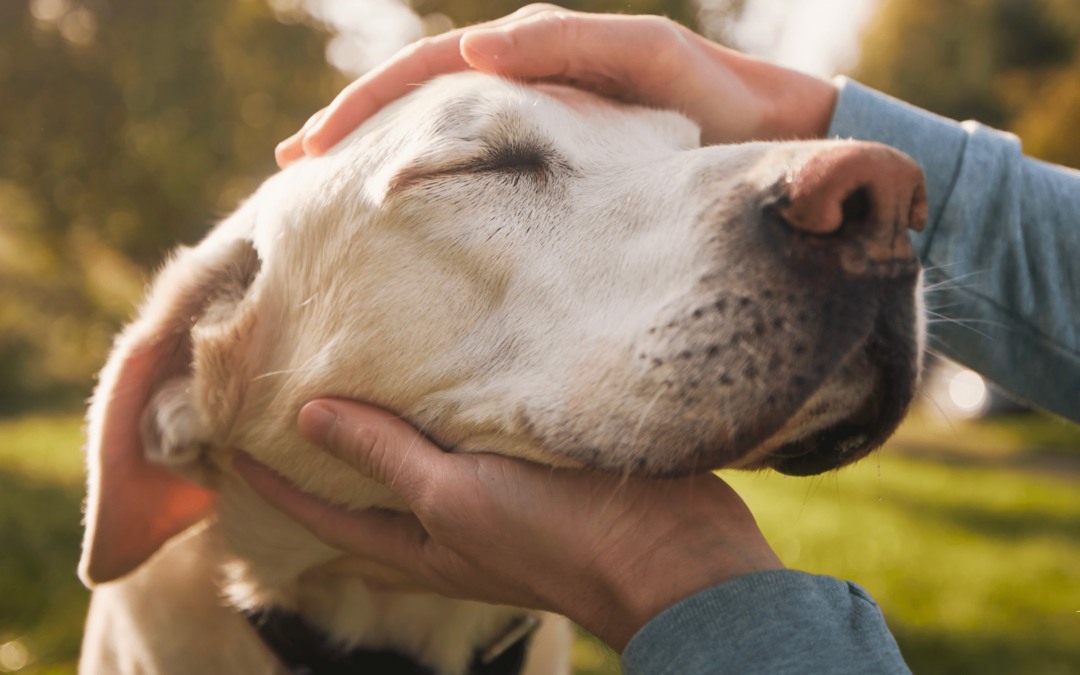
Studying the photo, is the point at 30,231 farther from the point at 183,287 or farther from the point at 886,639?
the point at 886,639

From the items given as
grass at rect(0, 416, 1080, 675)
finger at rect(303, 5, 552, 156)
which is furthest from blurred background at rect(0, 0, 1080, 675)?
finger at rect(303, 5, 552, 156)

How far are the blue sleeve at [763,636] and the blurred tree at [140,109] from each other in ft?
35.6

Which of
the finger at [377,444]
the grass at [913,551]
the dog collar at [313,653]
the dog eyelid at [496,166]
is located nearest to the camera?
the finger at [377,444]

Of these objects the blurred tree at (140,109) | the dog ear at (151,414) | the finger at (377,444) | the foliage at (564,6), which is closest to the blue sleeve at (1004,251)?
the finger at (377,444)

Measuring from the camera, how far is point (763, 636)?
1.33 m

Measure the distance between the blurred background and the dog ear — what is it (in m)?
1.34

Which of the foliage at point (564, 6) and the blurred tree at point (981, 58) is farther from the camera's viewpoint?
the blurred tree at point (981, 58)

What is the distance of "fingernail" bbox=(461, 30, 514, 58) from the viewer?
1.92 metres

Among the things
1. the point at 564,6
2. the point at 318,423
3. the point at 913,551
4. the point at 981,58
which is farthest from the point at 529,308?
the point at 981,58

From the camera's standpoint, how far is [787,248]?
4.39 ft

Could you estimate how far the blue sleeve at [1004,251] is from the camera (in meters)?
2.31

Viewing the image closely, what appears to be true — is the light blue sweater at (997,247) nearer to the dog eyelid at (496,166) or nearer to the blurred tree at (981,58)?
the dog eyelid at (496,166)

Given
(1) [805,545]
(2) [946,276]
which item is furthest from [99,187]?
(2) [946,276]

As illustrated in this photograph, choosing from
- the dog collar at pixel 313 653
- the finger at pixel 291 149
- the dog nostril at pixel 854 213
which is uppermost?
the finger at pixel 291 149
